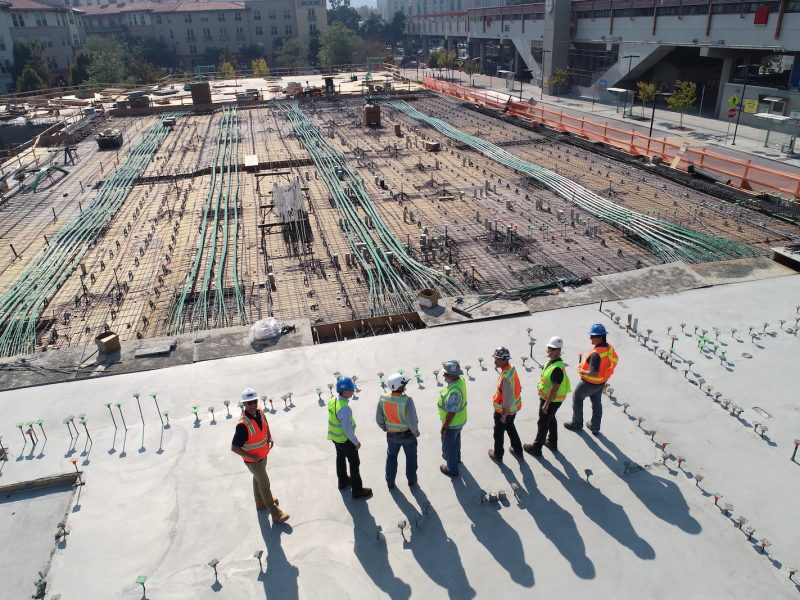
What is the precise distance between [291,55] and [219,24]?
45.4 ft

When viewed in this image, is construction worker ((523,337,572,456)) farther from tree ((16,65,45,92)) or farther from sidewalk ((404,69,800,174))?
tree ((16,65,45,92))

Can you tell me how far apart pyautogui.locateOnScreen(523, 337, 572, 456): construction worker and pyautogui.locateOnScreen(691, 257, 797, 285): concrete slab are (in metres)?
5.55

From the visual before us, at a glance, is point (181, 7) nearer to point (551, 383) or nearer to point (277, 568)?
point (551, 383)

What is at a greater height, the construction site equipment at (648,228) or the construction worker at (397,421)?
the construction worker at (397,421)

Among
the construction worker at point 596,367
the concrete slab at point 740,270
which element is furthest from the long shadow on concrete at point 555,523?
the concrete slab at point 740,270

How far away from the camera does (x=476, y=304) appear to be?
9.15 meters

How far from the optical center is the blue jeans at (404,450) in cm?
525

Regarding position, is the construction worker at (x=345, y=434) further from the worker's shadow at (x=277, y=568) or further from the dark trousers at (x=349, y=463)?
the worker's shadow at (x=277, y=568)

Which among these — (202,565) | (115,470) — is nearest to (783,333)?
(202,565)

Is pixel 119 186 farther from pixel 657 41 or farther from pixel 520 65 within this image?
pixel 520 65

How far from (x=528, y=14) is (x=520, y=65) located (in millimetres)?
7348

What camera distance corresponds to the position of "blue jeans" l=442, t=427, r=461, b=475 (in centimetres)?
546

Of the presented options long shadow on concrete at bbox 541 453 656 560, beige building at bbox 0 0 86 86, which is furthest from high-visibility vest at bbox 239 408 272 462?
beige building at bbox 0 0 86 86

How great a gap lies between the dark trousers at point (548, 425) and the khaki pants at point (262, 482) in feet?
8.95
